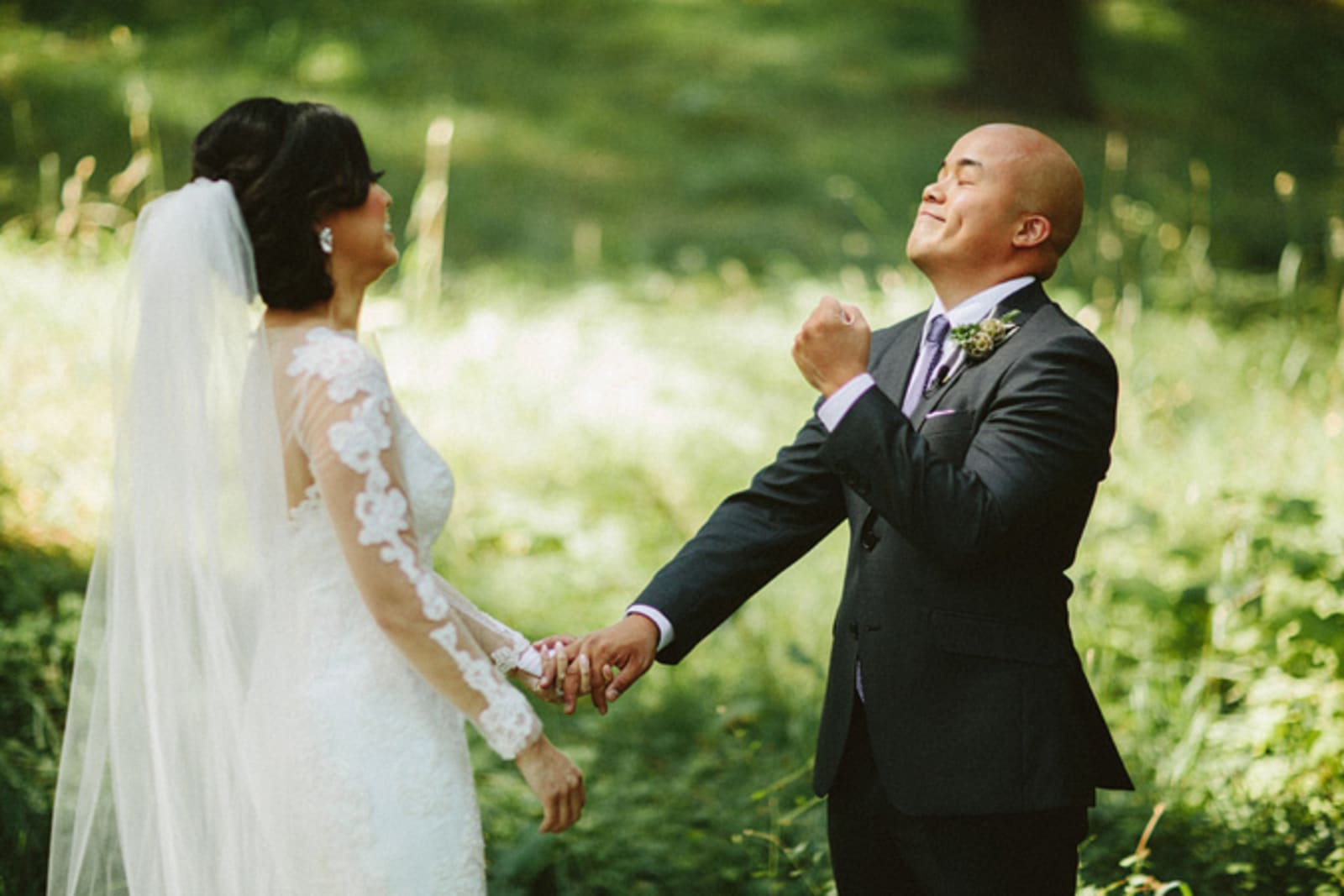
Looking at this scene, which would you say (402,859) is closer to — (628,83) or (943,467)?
(943,467)

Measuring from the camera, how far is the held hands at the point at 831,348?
249 centimetres

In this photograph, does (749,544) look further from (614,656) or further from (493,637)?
(493,637)

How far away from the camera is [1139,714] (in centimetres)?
456

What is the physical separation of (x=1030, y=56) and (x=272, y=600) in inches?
486

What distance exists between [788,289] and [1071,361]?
6987mm

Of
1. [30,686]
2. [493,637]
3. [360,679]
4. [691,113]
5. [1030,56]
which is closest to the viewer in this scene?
[360,679]

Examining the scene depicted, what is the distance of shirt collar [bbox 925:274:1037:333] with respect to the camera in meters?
2.73

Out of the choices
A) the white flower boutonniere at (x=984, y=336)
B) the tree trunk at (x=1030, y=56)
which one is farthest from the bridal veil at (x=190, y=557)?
the tree trunk at (x=1030, y=56)

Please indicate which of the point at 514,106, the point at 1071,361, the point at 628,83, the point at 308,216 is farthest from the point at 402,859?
the point at 628,83

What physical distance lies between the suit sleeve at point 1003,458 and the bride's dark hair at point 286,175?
3.56 feet

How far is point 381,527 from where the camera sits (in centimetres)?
254

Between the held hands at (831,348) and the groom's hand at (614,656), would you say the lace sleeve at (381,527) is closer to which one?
the groom's hand at (614,656)

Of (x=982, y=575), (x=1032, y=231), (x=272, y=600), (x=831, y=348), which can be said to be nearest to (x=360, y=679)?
(x=272, y=600)

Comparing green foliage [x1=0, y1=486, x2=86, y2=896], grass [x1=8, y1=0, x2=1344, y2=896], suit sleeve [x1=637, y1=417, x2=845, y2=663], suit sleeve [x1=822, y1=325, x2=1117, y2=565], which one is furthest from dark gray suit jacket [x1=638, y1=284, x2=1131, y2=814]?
green foliage [x1=0, y1=486, x2=86, y2=896]
